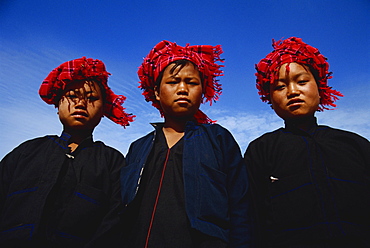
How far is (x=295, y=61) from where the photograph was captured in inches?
107

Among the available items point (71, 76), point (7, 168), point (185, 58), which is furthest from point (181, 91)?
point (7, 168)

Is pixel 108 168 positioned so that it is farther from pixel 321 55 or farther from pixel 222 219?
pixel 321 55

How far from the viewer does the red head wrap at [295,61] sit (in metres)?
2.75

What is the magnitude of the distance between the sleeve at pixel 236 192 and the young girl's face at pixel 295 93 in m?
0.58

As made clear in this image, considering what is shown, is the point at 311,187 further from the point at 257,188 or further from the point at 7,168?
the point at 7,168

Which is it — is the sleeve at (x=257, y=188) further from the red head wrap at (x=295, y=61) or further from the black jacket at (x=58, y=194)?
the black jacket at (x=58, y=194)

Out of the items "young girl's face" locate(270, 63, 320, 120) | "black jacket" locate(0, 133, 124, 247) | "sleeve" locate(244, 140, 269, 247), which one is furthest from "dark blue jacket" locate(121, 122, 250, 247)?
"young girl's face" locate(270, 63, 320, 120)

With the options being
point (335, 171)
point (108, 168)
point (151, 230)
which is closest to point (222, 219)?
point (151, 230)

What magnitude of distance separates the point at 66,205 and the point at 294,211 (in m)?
1.84

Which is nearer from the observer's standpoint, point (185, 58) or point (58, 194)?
point (58, 194)

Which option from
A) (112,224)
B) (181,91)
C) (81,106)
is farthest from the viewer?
(81,106)

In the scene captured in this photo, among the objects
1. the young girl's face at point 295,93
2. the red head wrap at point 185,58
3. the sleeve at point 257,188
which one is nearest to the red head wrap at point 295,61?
the young girl's face at point 295,93

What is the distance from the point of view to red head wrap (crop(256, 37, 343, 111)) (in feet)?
9.04

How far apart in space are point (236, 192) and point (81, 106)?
171 cm
